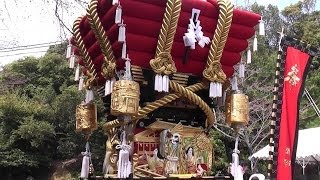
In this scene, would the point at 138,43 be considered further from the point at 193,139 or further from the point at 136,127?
the point at 193,139

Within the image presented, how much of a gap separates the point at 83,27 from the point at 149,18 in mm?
1026

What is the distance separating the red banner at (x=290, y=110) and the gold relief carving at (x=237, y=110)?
37 cm

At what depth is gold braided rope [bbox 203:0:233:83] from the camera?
397cm

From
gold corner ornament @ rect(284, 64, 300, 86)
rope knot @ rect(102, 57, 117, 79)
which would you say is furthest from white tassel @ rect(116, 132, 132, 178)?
gold corner ornament @ rect(284, 64, 300, 86)

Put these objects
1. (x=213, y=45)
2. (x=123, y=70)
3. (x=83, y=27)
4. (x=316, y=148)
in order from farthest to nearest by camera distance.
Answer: (x=316, y=148)
(x=83, y=27)
(x=213, y=45)
(x=123, y=70)

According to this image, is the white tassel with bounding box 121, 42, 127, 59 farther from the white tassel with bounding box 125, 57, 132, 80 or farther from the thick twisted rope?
the thick twisted rope

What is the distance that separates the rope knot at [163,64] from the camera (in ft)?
12.2

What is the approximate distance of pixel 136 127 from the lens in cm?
398

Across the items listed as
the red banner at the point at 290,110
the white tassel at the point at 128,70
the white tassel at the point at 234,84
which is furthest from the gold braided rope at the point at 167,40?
the red banner at the point at 290,110

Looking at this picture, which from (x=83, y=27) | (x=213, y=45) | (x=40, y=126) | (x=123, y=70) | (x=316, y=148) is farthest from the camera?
(x=40, y=126)

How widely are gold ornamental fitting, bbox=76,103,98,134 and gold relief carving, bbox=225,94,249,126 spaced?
1550mm

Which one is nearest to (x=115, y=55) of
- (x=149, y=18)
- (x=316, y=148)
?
(x=149, y=18)

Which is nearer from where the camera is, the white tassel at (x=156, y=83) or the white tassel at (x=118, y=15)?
the white tassel at (x=118, y=15)

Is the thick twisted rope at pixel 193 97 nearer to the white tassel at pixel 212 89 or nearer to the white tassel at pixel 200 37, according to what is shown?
the white tassel at pixel 212 89
